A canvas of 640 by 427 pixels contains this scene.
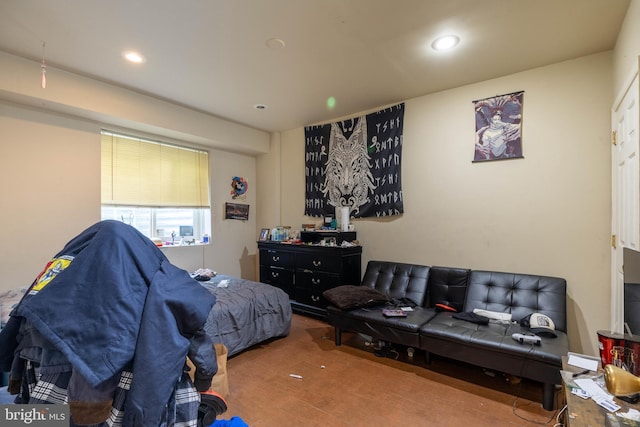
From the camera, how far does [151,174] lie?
13.2 feet

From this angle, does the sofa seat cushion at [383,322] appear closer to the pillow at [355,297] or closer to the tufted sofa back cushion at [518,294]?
the pillow at [355,297]

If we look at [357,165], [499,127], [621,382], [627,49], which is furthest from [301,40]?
[621,382]

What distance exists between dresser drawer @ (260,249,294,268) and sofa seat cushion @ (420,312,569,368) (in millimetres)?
2111

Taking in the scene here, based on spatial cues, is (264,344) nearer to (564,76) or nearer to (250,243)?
(250,243)

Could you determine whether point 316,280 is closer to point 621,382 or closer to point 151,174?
point 151,174

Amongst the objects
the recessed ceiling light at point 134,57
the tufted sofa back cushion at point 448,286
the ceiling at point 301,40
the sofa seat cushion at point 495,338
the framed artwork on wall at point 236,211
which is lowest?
the sofa seat cushion at point 495,338

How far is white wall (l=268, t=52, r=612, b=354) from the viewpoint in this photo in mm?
2645

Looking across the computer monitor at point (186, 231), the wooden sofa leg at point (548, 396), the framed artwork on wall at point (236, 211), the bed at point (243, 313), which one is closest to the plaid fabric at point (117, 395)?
the bed at point (243, 313)

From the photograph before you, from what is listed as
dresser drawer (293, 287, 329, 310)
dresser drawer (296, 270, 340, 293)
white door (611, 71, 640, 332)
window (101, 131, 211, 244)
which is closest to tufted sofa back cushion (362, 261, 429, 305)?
dresser drawer (296, 270, 340, 293)

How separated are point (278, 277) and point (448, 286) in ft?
7.64

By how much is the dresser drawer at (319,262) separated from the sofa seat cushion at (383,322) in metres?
0.65

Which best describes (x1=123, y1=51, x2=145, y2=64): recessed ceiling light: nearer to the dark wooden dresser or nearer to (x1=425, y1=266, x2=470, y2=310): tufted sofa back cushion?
the dark wooden dresser

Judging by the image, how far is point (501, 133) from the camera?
306 centimetres

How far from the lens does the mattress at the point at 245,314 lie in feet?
9.12
